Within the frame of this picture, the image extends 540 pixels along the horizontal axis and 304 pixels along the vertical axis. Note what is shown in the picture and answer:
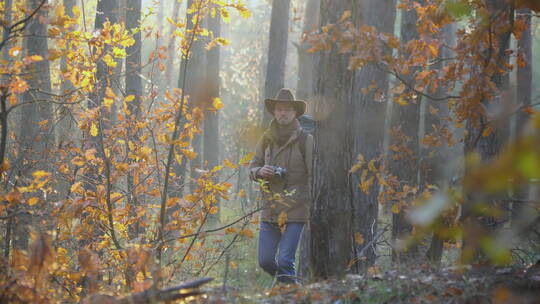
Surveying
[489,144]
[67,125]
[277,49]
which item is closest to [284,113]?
[489,144]

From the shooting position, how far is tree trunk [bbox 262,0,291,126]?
13.5 metres

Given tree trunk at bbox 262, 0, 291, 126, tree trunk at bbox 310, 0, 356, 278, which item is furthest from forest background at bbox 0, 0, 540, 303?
tree trunk at bbox 262, 0, 291, 126

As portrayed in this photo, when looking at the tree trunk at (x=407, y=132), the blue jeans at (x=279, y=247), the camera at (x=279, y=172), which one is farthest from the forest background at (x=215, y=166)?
the tree trunk at (x=407, y=132)

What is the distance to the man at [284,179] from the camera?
614 centimetres

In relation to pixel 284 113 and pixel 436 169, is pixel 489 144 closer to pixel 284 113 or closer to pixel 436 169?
pixel 284 113

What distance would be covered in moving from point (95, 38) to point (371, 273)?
2766 millimetres

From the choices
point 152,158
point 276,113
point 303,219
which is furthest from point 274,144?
point 152,158

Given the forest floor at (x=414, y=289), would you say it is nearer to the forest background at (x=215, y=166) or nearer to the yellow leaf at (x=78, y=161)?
the forest background at (x=215, y=166)

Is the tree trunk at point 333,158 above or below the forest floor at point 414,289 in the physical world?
above

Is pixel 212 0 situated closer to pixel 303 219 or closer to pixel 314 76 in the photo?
pixel 314 76

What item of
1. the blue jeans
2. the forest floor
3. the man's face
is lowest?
the blue jeans

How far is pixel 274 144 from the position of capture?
6.56 metres

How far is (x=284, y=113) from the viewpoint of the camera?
644 cm

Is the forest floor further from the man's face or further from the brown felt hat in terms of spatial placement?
the brown felt hat
